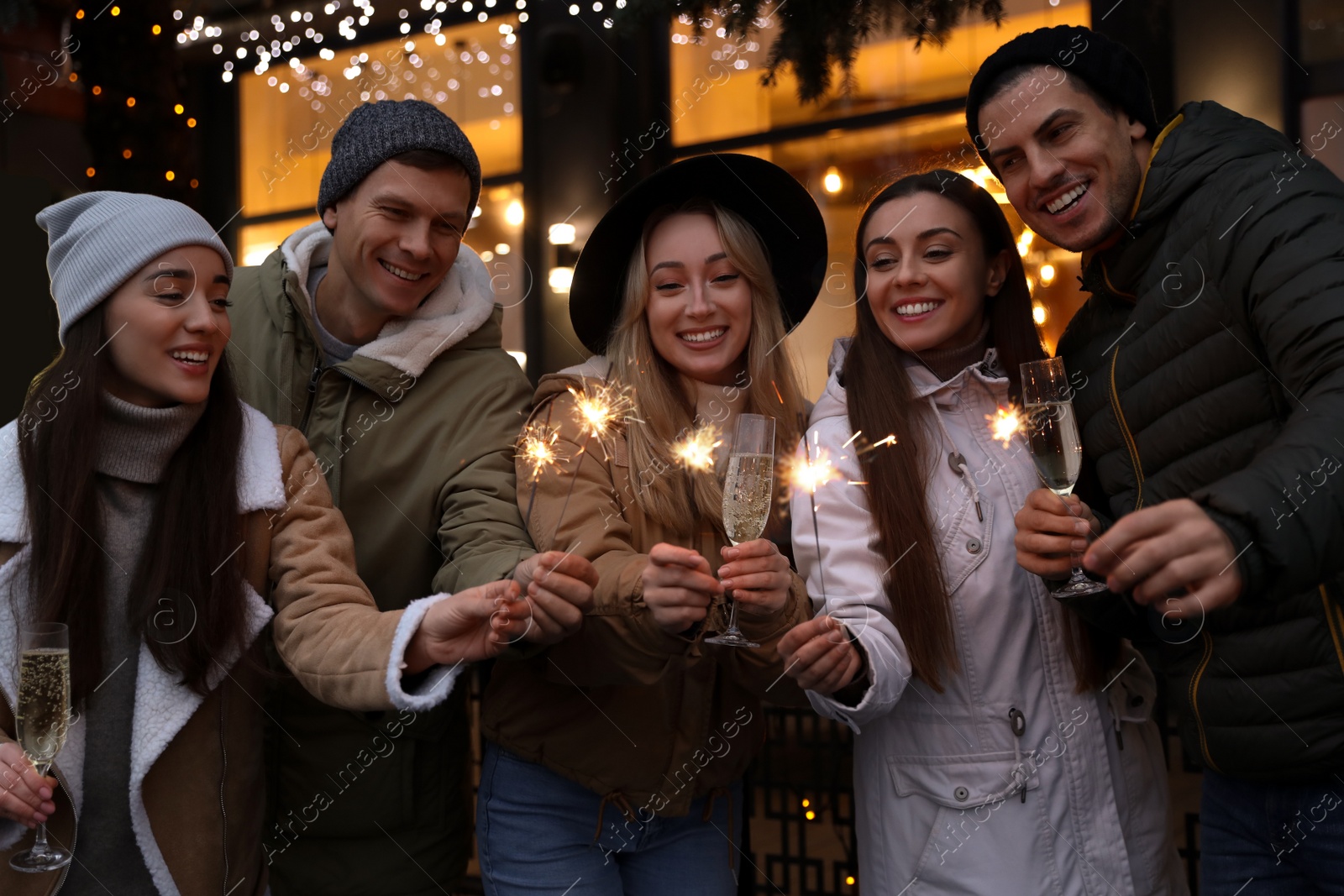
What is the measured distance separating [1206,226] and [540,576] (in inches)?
46.7

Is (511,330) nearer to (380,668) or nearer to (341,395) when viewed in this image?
(341,395)

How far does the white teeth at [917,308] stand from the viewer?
1.88m

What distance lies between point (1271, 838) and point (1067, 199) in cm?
111

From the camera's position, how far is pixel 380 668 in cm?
166

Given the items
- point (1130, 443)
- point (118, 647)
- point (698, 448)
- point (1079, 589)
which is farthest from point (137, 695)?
point (1130, 443)

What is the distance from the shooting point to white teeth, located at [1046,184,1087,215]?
72.8 inches

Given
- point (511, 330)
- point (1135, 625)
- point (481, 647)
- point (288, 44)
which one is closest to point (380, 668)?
point (481, 647)

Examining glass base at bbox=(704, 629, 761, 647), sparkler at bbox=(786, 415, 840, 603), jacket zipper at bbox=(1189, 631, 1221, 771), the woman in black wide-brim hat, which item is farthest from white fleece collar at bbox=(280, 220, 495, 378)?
jacket zipper at bbox=(1189, 631, 1221, 771)

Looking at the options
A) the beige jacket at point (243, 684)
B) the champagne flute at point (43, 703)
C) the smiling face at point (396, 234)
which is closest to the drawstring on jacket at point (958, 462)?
the beige jacket at point (243, 684)

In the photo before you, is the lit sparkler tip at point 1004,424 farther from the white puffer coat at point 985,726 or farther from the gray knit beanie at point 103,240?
the gray knit beanie at point 103,240

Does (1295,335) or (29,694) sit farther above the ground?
(1295,335)

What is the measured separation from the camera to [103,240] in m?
1.69

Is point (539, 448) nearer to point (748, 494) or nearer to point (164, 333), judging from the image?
point (748, 494)

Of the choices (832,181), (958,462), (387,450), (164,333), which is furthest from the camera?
(832,181)
